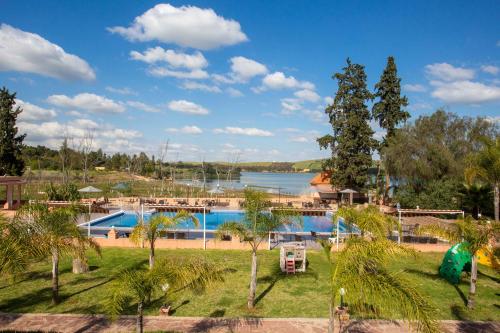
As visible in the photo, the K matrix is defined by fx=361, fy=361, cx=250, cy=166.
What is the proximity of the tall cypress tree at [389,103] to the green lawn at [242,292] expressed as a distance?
20002 mm

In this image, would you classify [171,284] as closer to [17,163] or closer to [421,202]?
[421,202]

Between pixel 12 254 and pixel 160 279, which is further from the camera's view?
pixel 12 254

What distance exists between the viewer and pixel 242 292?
36.1ft

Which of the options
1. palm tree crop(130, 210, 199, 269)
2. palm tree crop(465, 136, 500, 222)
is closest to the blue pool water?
palm tree crop(465, 136, 500, 222)

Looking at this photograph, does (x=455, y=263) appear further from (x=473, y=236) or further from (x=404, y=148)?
(x=404, y=148)

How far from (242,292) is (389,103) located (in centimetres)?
2683

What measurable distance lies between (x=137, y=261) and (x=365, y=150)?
23.1m

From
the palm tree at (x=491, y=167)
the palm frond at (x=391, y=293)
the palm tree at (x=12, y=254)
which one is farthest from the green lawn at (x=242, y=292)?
the palm tree at (x=491, y=167)

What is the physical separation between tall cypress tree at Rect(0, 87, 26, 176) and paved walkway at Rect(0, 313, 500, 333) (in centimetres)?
2696

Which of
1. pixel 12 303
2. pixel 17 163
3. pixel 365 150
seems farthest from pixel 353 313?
pixel 17 163

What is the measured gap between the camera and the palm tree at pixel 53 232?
30.3 feet

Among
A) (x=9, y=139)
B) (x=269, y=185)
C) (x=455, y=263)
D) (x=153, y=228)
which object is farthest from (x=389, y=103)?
(x=269, y=185)

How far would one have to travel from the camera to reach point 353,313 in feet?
30.7

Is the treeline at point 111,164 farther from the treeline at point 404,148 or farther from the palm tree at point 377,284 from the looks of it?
the palm tree at point 377,284
